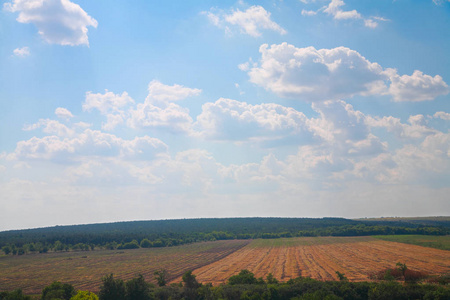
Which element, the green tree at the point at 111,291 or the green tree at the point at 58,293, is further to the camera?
the green tree at the point at 58,293

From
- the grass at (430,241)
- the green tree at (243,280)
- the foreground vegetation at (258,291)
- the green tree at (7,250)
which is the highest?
the foreground vegetation at (258,291)

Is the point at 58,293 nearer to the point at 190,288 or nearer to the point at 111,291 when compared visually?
the point at 111,291

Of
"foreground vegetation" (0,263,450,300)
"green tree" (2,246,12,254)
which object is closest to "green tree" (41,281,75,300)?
"foreground vegetation" (0,263,450,300)

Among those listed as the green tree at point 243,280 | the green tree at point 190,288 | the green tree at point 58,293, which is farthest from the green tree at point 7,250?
the green tree at point 190,288

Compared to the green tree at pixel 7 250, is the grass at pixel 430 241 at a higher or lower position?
lower

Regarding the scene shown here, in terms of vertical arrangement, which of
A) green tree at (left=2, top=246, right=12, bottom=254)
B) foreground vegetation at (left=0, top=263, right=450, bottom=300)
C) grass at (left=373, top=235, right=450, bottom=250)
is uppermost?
foreground vegetation at (left=0, top=263, right=450, bottom=300)

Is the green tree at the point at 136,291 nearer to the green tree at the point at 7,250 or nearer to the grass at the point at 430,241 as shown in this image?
the grass at the point at 430,241

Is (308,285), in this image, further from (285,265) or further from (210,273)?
(285,265)

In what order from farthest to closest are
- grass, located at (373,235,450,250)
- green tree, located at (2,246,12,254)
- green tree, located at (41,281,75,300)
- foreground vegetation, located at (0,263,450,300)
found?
1. green tree, located at (2,246,12,254)
2. grass, located at (373,235,450,250)
3. green tree, located at (41,281,75,300)
4. foreground vegetation, located at (0,263,450,300)

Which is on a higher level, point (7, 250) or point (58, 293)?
point (58, 293)

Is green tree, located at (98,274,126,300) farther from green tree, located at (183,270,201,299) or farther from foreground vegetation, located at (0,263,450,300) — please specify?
green tree, located at (183,270,201,299)

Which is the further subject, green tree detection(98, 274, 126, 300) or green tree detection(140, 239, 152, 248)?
green tree detection(140, 239, 152, 248)

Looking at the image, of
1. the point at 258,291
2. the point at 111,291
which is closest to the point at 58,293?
the point at 111,291

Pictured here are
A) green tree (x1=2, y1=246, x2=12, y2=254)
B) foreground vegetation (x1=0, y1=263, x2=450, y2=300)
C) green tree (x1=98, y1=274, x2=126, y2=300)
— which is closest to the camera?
foreground vegetation (x1=0, y1=263, x2=450, y2=300)
